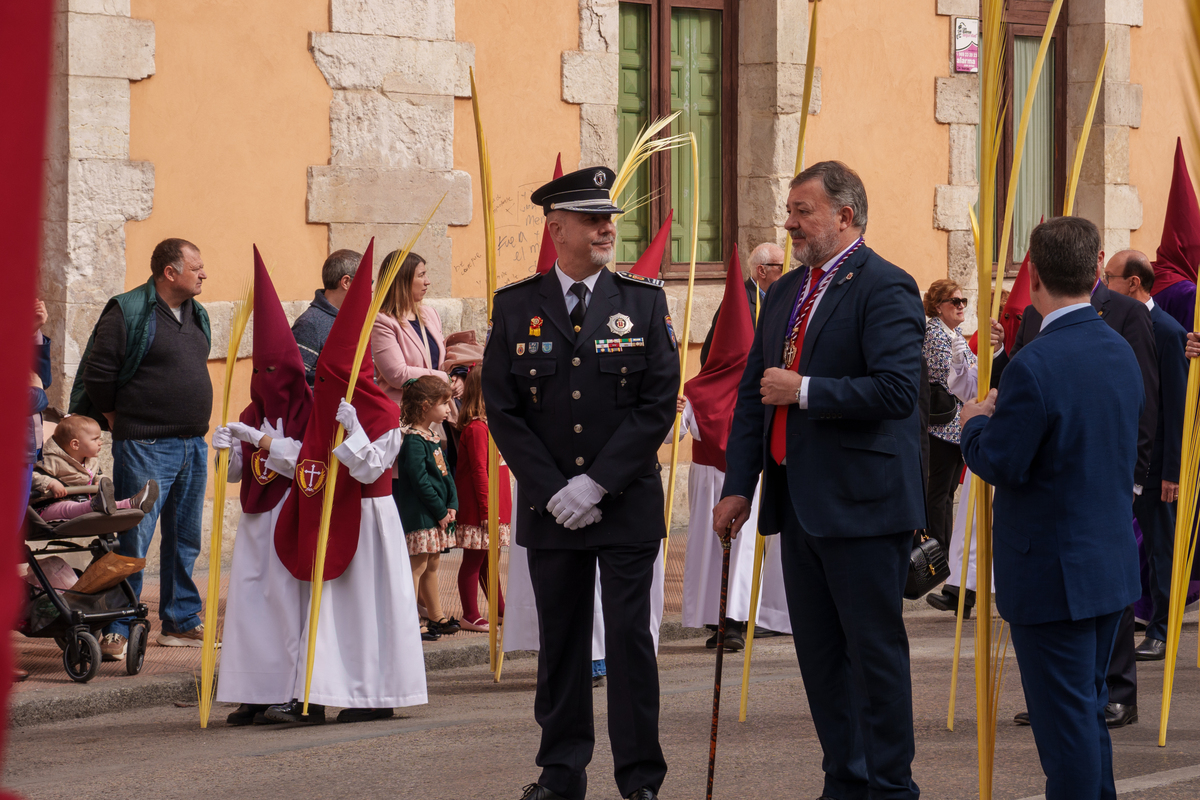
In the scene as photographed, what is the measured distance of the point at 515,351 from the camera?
462cm

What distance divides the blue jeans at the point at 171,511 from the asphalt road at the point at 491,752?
1.09m

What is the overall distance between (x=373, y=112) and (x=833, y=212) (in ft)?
21.3

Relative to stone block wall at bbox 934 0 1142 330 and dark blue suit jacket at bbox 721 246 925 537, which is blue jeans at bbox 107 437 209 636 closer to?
dark blue suit jacket at bbox 721 246 925 537

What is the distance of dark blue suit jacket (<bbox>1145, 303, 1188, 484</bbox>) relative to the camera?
6.39m

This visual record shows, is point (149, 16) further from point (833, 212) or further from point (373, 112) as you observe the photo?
point (833, 212)

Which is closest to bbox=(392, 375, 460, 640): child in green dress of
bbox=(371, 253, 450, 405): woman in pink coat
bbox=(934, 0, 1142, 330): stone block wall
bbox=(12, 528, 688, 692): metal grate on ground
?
bbox=(371, 253, 450, 405): woman in pink coat

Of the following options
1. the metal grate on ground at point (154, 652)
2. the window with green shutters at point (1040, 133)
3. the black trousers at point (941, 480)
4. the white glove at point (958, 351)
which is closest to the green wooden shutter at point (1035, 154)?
the window with green shutters at point (1040, 133)

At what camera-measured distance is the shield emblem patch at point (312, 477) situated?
561 cm

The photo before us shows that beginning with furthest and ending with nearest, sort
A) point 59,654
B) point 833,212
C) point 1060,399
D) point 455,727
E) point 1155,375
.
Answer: point 59,654, point 1155,375, point 455,727, point 833,212, point 1060,399

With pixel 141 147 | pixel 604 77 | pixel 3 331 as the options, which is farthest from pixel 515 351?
pixel 604 77

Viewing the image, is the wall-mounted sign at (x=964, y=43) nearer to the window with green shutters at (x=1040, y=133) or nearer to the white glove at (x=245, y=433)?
the window with green shutters at (x=1040, y=133)

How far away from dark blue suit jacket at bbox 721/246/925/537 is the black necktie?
861 millimetres

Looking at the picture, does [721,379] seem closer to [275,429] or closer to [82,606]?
[275,429]

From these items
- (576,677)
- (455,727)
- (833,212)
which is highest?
(833,212)
